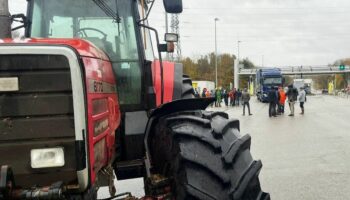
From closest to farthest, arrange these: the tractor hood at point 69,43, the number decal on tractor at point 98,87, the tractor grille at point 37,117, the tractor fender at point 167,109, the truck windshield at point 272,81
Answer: the tractor grille at point 37,117
the tractor hood at point 69,43
the number decal on tractor at point 98,87
the tractor fender at point 167,109
the truck windshield at point 272,81

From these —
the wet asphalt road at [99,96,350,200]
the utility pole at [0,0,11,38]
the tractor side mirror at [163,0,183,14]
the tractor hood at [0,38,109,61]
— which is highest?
the tractor side mirror at [163,0,183,14]

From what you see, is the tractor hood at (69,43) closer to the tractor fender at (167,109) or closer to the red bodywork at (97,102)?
the red bodywork at (97,102)

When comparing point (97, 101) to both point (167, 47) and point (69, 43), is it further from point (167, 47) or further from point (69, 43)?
point (167, 47)

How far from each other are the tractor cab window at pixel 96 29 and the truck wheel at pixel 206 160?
0.85m

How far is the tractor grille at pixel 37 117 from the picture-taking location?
297 cm

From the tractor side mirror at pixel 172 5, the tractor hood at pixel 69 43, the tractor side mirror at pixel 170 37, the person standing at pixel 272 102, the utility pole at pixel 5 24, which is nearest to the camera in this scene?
the tractor hood at pixel 69 43

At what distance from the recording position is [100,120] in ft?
11.7

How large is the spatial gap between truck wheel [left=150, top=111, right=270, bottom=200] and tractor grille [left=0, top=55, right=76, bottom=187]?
32.8 inches

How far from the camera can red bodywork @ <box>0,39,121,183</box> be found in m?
3.21

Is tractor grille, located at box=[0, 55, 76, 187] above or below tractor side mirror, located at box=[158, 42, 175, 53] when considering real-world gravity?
below

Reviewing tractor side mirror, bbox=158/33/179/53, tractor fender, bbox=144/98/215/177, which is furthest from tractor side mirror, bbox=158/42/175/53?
tractor fender, bbox=144/98/215/177

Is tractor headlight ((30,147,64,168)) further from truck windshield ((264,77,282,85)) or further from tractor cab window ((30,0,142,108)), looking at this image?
truck windshield ((264,77,282,85))

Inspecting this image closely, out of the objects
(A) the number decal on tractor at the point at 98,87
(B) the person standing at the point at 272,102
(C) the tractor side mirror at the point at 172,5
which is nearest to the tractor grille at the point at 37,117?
(A) the number decal on tractor at the point at 98,87

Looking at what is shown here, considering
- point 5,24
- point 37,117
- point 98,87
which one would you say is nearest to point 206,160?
point 98,87
